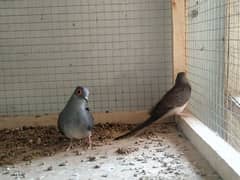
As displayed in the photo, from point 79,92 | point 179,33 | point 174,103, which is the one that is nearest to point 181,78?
point 174,103

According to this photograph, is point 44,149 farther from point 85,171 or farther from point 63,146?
point 85,171

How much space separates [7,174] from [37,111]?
1064mm

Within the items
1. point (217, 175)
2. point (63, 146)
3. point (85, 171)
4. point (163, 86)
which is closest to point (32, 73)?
point (63, 146)

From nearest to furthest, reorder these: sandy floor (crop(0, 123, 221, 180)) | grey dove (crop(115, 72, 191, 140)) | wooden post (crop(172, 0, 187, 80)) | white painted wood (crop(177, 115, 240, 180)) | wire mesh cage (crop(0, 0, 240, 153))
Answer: white painted wood (crop(177, 115, 240, 180))
sandy floor (crop(0, 123, 221, 180))
grey dove (crop(115, 72, 191, 140))
wooden post (crop(172, 0, 187, 80))
wire mesh cage (crop(0, 0, 240, 153))

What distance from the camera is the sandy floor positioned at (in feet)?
5.81

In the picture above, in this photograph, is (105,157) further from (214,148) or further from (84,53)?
(84,53)

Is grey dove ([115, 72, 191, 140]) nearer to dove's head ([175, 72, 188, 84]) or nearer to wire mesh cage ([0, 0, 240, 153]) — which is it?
dove's head ([175, 72, 188, 84])

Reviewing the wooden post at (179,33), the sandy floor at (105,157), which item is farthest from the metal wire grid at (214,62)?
the sandy floor at (105,157)

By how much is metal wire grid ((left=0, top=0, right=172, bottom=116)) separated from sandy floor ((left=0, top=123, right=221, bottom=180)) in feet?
1.17

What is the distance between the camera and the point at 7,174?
1.85 metres

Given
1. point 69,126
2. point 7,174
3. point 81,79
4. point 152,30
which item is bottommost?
point 7,174

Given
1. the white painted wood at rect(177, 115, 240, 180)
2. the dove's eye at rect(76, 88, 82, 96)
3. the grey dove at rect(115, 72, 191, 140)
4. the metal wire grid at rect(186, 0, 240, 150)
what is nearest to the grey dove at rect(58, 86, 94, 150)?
Answer: the dove's eye at rect(76, 88, 82, 96)

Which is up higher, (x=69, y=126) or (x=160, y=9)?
(x=160, y=9)

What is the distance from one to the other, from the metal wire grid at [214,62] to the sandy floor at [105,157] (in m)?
0.26
